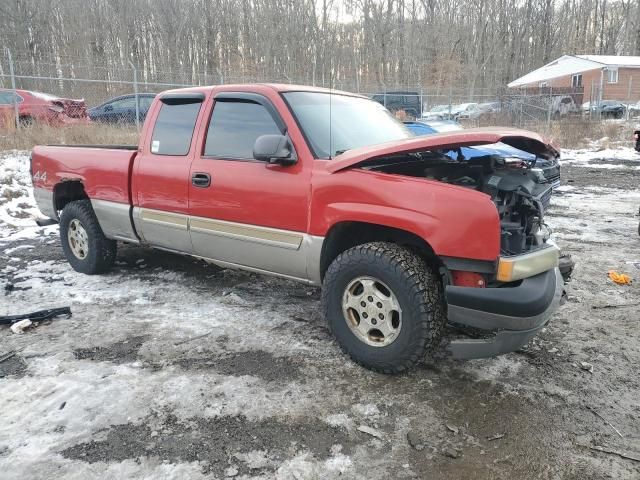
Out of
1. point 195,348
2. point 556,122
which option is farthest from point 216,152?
point 556,122

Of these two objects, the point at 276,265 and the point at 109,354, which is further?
the point at 276,265

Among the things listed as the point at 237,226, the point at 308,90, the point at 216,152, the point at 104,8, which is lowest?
the point at 237,226

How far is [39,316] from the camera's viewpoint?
4.16 metres

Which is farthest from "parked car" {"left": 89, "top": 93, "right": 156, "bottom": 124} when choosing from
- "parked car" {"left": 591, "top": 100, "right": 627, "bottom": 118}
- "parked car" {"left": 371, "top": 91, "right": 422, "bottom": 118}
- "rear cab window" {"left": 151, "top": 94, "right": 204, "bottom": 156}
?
"parked car" {"left": 591, "top": 100, "right": 627, "bottom": 118}

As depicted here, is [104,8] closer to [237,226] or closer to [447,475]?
[237,226]

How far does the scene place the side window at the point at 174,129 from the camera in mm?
4371

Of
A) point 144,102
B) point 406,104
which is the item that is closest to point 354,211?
point 144,102

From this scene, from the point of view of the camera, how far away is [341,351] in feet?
11.7

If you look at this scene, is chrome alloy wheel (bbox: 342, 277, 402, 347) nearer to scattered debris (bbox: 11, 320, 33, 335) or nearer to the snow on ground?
scattered debris (bbox: 11, 320, 33, 335)

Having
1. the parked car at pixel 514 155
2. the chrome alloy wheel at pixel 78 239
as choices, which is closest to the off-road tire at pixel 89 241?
the chrome alloy wheel at pixel 78 239

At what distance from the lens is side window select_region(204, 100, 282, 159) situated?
391 cm

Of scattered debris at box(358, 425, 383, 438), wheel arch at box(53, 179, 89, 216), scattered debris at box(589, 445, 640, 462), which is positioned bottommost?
scattered debris at box(589, 445, 640, 462)

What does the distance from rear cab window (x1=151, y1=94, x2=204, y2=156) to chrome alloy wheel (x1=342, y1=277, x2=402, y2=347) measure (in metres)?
2.00

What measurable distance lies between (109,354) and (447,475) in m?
2.40
